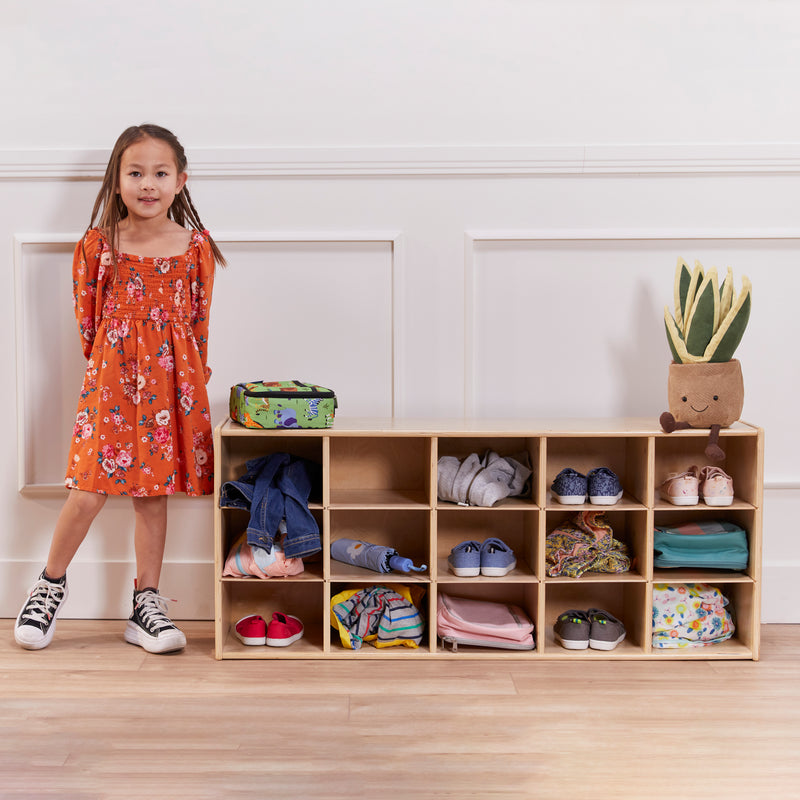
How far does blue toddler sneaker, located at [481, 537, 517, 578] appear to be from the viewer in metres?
2.09

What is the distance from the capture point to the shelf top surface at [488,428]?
A: 2.01 m

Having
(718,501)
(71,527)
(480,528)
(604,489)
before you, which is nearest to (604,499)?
(604,489)

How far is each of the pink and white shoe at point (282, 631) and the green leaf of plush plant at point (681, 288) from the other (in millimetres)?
1305

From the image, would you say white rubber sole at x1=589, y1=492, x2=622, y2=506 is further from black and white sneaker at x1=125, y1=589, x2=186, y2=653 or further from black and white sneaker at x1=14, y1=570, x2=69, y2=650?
black and white sneaker at x1=14, y1=570, x2=69, y2=650

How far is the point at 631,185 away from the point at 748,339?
568 mm

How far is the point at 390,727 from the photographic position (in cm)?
166

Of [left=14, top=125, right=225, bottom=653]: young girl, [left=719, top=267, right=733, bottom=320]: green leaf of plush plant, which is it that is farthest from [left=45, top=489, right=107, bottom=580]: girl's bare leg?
[left=719, top=267, right=733, bottom=320]: green leaf of plush plant

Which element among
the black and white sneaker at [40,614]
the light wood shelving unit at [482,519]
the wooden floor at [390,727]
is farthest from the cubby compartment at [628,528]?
the black and white sneaker at [40,614]

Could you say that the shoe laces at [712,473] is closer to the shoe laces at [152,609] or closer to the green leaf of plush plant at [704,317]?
the green leaf of plush plant at [704,317]

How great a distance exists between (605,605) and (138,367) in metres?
1.47

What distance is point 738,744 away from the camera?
1587 millimetres

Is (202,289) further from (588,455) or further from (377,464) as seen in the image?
(588,455)

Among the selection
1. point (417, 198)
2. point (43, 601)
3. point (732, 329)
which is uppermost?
point (417, 198)

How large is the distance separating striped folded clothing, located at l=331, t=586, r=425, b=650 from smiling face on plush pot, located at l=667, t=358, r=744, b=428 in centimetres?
87
